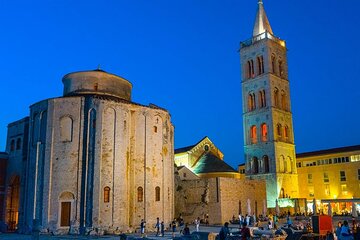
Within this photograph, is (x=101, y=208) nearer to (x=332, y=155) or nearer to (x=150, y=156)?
(x=150, y=156)

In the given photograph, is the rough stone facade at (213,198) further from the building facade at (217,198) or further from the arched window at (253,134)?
the arched window at (253,134)

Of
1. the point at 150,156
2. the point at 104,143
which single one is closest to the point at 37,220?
the point at 104,143

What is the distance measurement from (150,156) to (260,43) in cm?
2994

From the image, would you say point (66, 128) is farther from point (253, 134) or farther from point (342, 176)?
point (342, 176)

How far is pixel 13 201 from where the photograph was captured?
37156 mm

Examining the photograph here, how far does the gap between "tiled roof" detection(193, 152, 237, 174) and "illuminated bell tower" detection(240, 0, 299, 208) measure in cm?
482

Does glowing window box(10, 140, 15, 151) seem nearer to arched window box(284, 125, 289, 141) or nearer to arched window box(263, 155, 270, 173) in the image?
arched window box(263, 155, 270, 173)

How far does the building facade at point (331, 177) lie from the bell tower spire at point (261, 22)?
19.8m

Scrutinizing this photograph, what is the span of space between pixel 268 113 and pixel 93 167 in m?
29.8

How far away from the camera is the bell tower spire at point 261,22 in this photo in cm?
5733

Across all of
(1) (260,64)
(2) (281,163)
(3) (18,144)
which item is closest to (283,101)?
(1) (260,64)

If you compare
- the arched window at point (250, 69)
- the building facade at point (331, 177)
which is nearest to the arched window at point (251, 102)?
the arched window at point (250, 69)

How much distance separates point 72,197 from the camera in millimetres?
29891

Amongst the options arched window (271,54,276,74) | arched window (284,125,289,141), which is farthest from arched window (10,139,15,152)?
arched window (271,54,276,74)
